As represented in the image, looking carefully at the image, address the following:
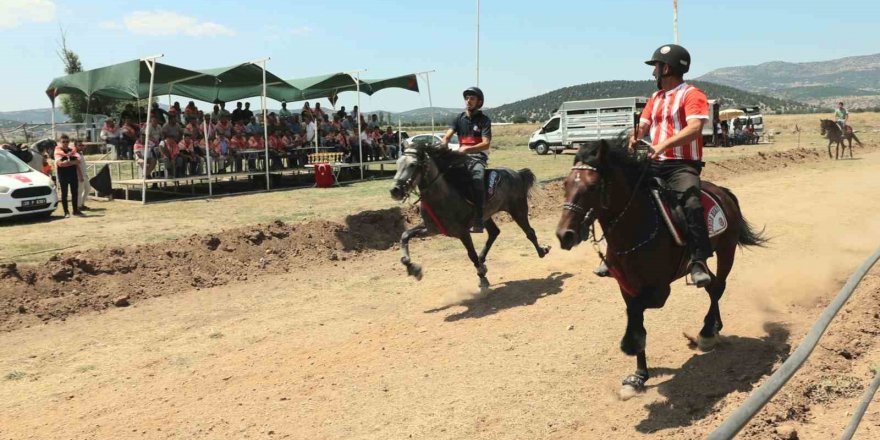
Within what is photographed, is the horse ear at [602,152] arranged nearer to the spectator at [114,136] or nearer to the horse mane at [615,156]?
the horse mane at [615,156]

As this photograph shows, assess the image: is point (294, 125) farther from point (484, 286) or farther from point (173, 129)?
point (484, 286)

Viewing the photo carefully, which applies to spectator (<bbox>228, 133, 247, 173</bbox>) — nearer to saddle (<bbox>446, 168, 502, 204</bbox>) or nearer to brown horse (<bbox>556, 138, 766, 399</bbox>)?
saddle (<bbox>446, 168, 502, 204</bbox>)

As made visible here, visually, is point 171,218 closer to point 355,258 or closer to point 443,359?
point 355,258

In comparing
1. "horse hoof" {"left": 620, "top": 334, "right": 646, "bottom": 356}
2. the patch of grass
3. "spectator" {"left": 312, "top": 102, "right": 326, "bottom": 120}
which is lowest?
the patch of grass

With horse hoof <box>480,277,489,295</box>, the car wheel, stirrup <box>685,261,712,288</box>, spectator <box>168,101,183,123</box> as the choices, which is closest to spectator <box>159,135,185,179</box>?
spectator <box>168,101,183,123</box>

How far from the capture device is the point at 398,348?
6984 millimetres

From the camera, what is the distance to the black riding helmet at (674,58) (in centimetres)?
581

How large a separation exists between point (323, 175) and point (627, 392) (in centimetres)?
1793

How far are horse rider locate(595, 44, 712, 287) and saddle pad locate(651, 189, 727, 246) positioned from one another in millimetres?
169

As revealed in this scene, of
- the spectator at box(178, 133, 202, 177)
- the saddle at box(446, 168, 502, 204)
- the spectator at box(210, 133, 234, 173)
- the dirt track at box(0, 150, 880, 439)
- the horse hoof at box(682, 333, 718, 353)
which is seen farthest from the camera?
the spectator at box(210, 133, 234, 173)

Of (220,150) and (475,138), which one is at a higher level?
(220,150)

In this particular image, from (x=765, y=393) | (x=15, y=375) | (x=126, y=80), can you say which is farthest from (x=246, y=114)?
(x=765, y=393)

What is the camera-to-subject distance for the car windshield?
1571 centimetres

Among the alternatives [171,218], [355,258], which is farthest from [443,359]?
[171,218]
